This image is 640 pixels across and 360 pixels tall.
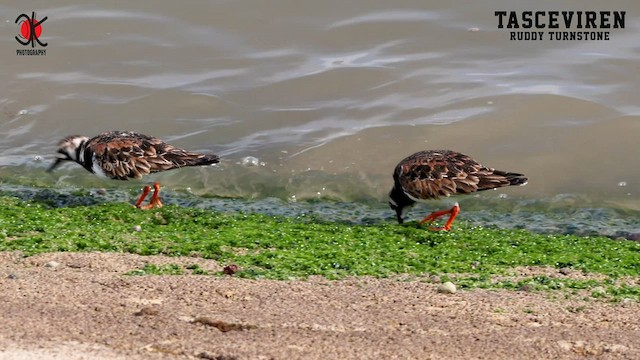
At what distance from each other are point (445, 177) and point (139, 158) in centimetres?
294

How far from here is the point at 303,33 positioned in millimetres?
14297

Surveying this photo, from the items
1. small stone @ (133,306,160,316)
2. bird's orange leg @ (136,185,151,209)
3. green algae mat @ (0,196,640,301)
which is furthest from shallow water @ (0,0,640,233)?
small stone @ (133,306,160,316)

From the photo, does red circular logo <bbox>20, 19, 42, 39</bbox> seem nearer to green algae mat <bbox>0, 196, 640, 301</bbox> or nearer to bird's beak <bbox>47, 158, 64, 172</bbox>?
bird's beak <bbox>47, 158, 64, 172</bbox>

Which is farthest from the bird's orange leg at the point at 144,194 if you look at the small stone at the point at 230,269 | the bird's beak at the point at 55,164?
the small stone at the point at 230,269

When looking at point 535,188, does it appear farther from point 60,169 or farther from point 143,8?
point 143,8

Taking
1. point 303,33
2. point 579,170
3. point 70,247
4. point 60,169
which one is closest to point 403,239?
point 70,247

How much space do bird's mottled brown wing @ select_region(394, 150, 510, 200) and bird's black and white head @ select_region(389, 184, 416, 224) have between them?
6cm

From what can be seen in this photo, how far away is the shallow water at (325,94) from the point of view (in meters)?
10.9

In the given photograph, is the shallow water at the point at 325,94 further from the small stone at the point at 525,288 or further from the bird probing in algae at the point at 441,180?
the small stone at the point at 525,288

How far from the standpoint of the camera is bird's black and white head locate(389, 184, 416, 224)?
9422 millimetres

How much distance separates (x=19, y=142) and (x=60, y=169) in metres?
1.31

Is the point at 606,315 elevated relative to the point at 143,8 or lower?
lower
